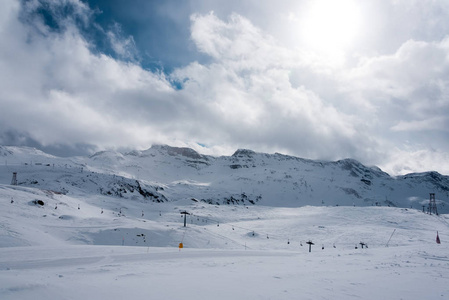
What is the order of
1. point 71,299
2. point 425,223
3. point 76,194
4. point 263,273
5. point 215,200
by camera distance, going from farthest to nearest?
point 215,200 < point 76,194 < point 425,223 < point 263,273 < point 71,299

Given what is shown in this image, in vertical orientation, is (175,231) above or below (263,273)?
below

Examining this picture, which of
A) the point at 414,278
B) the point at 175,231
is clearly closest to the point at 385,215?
the point at 175,231

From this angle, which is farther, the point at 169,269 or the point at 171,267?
the point at 171,267

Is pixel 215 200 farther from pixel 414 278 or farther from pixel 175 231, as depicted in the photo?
pixel 414 278

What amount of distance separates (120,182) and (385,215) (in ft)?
286

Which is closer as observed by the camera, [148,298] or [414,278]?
[148,298]

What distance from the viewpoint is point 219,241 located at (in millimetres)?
36562

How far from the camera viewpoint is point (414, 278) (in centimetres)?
1284

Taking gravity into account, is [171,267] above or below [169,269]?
below

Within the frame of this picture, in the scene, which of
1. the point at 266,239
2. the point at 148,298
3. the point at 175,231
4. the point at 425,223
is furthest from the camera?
the point at 425,223

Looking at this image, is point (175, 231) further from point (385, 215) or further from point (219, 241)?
point (385, 215)

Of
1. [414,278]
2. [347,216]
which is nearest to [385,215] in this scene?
[347,216]

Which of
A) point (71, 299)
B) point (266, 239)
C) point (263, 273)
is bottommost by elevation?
point (266, 239)

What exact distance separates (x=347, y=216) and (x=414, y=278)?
66726mm
